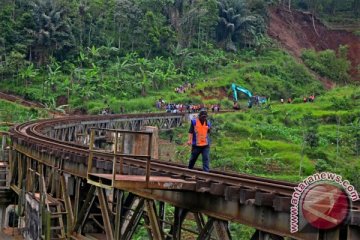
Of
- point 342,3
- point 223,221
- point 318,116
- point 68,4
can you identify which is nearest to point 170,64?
point 68,4

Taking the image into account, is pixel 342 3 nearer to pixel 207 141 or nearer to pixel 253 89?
pixel 253 89

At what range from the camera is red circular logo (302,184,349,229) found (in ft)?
22.9

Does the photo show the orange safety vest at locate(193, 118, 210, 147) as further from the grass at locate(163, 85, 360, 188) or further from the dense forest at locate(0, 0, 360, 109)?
the dense forest at locate(0, 0, 360, 109)

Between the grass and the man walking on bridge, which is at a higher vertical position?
the man walking on bridge

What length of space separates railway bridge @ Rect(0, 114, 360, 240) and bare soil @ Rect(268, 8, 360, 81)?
60.4 m

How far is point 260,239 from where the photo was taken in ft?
26.5

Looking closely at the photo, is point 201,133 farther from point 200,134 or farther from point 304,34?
point 304,34

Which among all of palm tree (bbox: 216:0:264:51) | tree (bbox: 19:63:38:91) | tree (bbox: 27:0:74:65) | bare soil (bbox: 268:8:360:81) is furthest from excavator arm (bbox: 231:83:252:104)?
bare soil (bbox: 268:8:360:81)

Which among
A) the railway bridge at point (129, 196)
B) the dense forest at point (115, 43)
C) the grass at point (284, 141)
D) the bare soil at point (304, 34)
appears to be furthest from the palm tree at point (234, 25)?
the railway bridge at point (129, 196)

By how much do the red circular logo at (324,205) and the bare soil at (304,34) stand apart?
71852mm

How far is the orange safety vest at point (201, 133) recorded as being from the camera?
11375 mm

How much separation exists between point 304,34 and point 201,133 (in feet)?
247

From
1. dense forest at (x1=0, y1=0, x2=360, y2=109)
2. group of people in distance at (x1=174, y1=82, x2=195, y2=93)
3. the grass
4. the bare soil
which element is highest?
the bare soil

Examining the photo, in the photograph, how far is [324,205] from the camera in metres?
7.06
